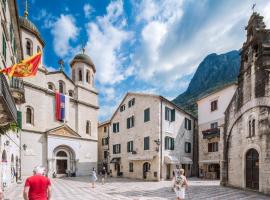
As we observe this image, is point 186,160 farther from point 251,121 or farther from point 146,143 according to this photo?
point 251,121

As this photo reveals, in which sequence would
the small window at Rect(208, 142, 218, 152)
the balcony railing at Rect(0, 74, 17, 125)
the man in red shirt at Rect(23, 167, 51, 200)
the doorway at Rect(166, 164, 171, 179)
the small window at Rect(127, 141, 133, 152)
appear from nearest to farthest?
the man in red shirt at Rect(23, 167, 51, 200)
the balcony railing at Rect(0, 74, 17, 125)
the doorway at Rect(166, 164, 171, 179)
the small window at Rect(208, 142, 218, 152)
the small window at Rect(127, 141, 133, 152)

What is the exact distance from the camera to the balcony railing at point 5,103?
8930 millimetres

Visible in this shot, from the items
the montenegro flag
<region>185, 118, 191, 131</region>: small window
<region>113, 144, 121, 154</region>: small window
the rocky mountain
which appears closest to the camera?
the montenegro flag

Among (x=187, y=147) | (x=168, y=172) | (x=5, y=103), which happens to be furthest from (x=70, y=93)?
(x=5, y=103)

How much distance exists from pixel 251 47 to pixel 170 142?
1474cm

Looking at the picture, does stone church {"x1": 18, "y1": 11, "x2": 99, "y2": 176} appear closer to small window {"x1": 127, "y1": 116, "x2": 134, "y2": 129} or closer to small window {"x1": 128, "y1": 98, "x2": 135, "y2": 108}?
small window {"x1": 127, "y1": 116, "x2": 134, "y2": 129}

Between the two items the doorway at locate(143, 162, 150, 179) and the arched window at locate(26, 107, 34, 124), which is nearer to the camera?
the doorway at locate(143, 162, 150, 179)

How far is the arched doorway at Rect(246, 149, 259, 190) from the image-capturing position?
15.6 meters

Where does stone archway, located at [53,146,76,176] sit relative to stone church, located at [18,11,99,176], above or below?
below

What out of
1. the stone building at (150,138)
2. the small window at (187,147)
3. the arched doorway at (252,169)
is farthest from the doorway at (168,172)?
the arched doorway at (252,169)

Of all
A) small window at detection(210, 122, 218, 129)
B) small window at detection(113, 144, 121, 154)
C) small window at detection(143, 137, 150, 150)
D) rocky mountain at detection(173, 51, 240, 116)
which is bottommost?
small window at detection(113, 144, 121, 154)

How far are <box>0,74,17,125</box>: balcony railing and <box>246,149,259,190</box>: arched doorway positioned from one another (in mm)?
15026

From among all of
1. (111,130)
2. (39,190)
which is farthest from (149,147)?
(39,190)

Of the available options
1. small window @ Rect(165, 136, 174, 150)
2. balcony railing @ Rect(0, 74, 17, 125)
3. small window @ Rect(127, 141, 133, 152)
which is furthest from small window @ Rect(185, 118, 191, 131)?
balcony railing @ Rect(0, 74, 17, 125)
